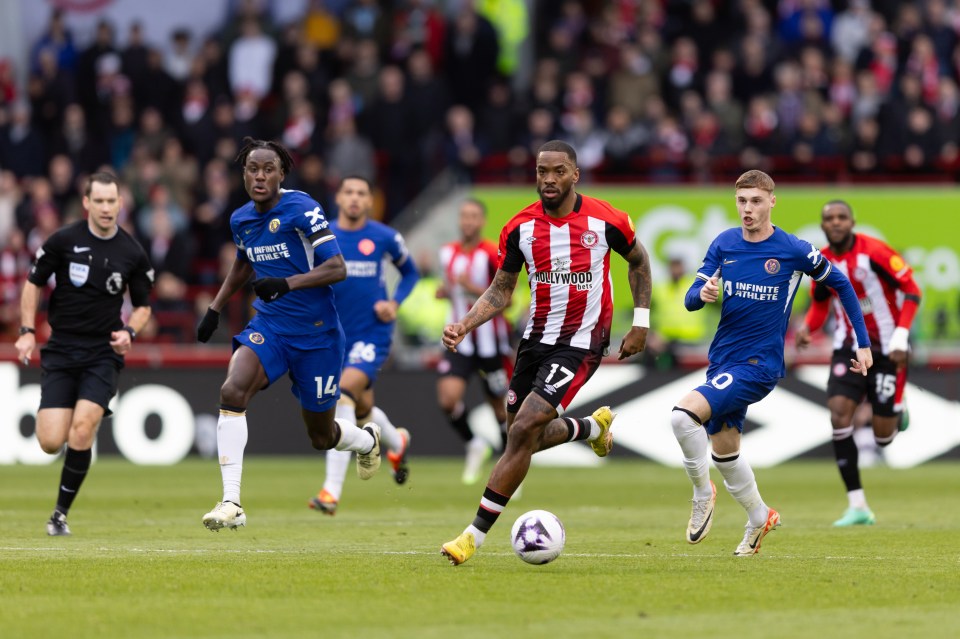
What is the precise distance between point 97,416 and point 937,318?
14.5m

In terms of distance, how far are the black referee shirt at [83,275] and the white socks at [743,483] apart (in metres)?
4.85

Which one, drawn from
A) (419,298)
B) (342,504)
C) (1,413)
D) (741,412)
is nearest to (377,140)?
(419,298)

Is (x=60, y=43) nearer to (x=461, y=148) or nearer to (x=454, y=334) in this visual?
(x=461, y=148)

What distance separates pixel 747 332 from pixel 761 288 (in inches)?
12.1

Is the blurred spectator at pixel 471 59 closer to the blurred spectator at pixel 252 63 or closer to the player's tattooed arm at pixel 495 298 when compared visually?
the blurred spectator at pixel 252 63

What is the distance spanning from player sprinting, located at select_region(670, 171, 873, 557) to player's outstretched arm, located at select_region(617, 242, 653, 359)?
323 millimetres

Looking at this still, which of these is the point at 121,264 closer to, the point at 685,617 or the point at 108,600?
the point at 108,600

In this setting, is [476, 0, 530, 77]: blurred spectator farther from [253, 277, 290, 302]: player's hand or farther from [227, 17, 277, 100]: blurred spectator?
[253, 277, 290, 302]: player's hand

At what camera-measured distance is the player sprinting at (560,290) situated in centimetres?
1042

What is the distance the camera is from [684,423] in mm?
10812

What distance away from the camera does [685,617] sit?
8062mm

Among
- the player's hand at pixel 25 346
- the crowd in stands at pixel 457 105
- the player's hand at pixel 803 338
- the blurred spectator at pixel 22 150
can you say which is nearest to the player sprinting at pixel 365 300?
the player's hand at pixel 25 346

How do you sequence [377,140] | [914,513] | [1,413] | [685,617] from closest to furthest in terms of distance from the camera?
[685,617], [914,513], [1,413], [377,140]

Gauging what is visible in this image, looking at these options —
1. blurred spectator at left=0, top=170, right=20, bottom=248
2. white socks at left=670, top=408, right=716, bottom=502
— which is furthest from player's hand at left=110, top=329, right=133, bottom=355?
blurred spectator at left=0, top=170, right=20, bottom=248
